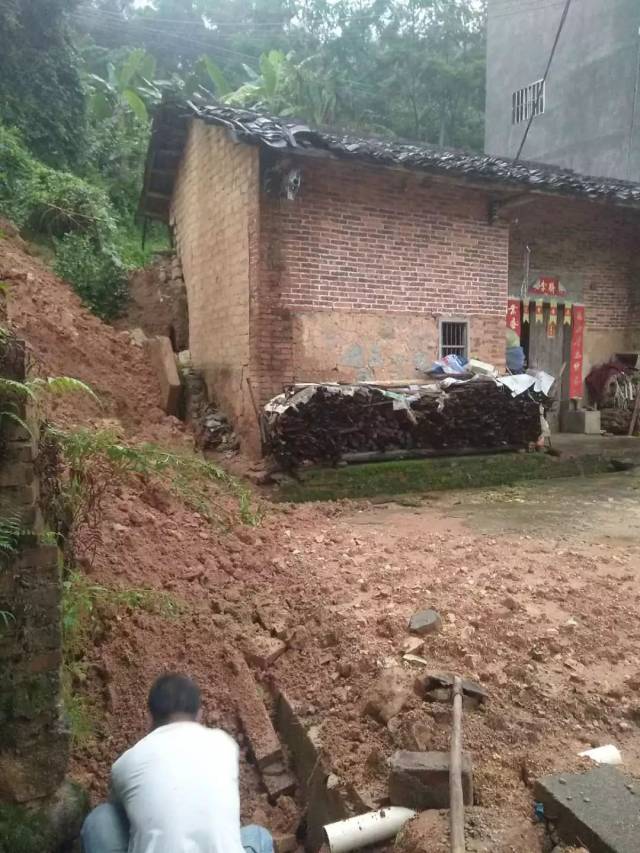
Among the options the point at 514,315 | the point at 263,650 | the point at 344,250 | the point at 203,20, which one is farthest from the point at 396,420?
the point at 203,20

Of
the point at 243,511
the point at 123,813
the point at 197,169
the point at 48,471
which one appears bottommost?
the point at 123,813

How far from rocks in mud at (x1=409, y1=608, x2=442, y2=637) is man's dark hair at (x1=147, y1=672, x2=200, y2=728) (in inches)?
72.5

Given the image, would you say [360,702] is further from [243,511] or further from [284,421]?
[284,421]

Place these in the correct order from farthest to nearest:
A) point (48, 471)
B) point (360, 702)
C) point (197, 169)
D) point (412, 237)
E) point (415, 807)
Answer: point (197, 169), point (412, 237), point (360, 702), point (48, 471), point (415, 807)

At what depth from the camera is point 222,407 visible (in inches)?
377

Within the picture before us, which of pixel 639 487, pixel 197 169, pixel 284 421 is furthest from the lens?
pixel 197 169

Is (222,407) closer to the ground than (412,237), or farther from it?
closer to the ground

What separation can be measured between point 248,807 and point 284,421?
4.80 metres

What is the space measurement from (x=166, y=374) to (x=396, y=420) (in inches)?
141

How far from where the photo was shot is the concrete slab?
2361 millimetres

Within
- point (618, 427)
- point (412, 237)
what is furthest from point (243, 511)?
point (618, 427)

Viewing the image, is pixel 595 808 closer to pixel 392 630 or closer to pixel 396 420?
pixel 392 630

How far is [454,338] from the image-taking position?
32.0 ft

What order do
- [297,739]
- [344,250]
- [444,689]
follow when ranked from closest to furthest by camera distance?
[444,689]
[297,739]
[344,250]
